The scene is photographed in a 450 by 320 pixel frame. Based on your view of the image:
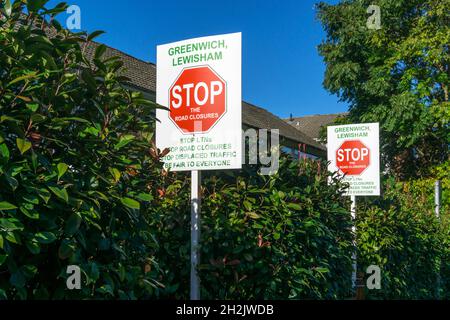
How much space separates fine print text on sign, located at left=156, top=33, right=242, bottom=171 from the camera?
4.61 m

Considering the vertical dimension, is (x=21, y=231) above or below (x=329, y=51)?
below

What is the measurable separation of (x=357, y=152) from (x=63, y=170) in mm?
7227

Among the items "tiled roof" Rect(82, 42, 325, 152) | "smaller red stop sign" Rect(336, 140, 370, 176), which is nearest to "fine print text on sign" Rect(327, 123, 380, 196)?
"smaller red stop sign" Rect(336, 140, 370, 176)

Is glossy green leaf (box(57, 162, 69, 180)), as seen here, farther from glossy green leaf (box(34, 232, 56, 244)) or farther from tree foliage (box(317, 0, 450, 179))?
tree foliage (box(317, 0, 450, 179))

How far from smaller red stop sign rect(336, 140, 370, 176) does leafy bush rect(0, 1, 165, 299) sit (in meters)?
6.48

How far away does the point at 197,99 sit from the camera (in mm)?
4781

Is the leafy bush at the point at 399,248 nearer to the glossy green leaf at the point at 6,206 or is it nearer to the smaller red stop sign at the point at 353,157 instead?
the smaller red stop sign at the point at 353,157

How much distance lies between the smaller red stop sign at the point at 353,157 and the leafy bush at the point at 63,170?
6483mm

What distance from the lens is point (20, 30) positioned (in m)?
2.71

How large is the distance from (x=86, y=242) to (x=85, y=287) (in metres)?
0.20

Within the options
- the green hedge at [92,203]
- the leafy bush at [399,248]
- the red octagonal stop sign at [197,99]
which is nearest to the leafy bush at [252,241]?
the green hedge at [92,203]

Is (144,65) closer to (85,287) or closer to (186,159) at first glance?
(186,159)
